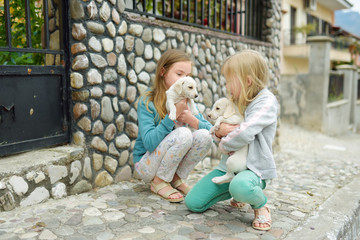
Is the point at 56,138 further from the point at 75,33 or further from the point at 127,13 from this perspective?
the point at 127,13

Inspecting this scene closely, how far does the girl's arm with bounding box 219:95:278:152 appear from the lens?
2.27 meters

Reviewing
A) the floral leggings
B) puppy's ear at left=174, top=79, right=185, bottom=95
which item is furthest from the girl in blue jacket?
puppy's ear at left=174, top=79, right=185, bottom=95

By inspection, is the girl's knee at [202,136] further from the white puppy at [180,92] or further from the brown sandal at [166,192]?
the brown sandal at [166,192]

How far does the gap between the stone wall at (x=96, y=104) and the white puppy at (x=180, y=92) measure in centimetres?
76

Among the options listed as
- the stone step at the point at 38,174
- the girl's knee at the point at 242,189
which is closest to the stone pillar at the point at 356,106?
the girl's knee at the point at 242,189

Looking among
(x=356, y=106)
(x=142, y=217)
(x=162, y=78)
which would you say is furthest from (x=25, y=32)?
(x=356, y=106)

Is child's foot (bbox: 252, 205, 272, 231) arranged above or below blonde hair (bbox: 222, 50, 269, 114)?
below

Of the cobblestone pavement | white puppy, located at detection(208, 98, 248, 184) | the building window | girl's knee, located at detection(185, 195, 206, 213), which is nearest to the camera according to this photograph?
the cobblestone pavement

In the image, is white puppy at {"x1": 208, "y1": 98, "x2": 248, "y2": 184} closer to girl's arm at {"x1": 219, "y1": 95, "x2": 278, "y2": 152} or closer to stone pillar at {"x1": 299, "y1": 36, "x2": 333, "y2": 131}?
girl's arm at {"x1": 219, "y1": 95, "x2": 278, "y2": 152}

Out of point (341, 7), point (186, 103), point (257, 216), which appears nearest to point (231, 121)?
point (186, 103)

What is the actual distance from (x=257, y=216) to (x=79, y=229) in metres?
1.17

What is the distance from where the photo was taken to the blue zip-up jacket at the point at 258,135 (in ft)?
7.48

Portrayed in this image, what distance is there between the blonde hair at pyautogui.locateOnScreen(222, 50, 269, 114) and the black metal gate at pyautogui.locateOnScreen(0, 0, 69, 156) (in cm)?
139

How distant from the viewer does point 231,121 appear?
2416 millimetres
